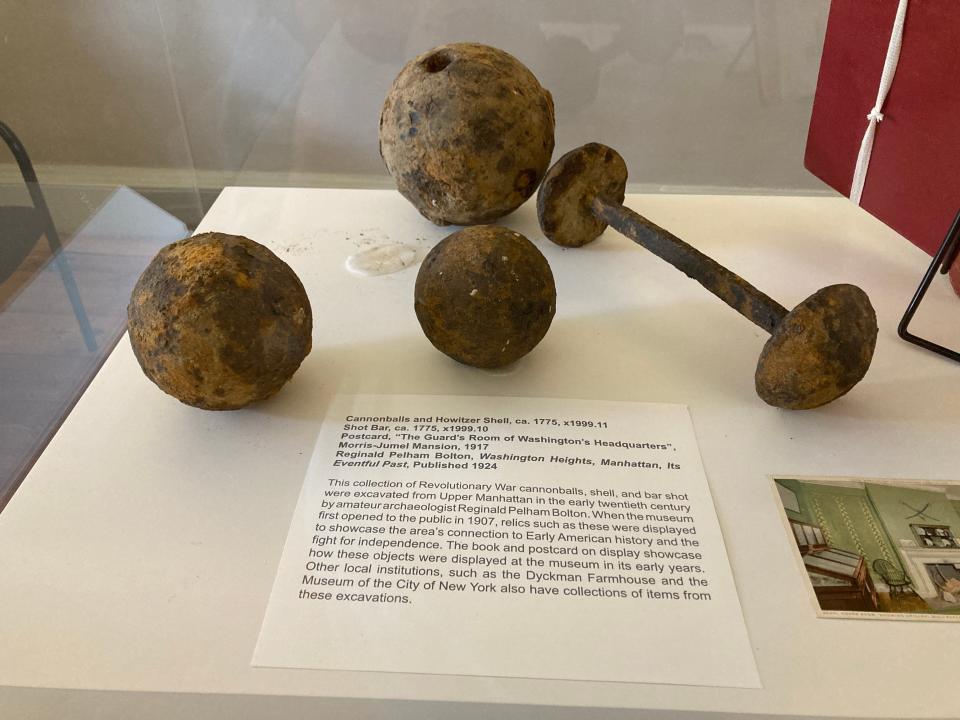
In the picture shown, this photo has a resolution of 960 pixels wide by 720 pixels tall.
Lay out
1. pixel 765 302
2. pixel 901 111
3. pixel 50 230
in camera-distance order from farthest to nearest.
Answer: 1. pixel 50 230
2. pixel 901 111
3. pixel 765 302

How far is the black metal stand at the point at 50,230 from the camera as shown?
8.73 ft

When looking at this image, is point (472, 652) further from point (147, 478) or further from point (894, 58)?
point (894, 58)

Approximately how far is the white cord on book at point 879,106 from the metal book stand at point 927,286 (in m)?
0.34

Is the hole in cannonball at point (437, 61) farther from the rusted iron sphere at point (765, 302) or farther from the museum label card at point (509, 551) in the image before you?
the museum label card at point (509, 551)

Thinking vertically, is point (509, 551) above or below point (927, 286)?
below

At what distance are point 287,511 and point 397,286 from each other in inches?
34.4

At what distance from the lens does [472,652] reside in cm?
132

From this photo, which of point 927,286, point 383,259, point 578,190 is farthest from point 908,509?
Answer: point 383,259

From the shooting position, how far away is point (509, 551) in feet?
4.84

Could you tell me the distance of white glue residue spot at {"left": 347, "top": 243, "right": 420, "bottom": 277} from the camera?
7.75ft

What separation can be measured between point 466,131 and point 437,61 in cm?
27

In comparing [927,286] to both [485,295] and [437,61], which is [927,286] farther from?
[437,61]

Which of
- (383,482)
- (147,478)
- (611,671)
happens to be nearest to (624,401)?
(383,482)

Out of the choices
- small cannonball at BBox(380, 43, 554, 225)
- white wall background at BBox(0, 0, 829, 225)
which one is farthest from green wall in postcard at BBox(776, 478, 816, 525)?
white wall background at BBox(0, 0, 829, 225)
